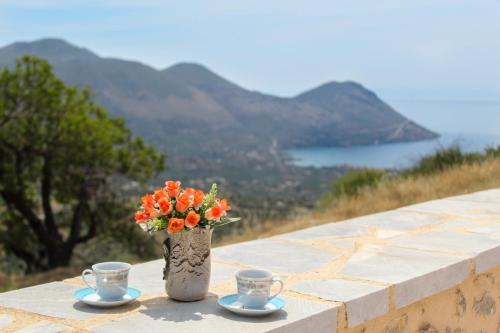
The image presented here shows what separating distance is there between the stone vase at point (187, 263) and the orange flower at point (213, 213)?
48 millimetres

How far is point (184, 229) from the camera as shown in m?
1.97

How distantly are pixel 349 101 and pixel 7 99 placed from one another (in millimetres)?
29447

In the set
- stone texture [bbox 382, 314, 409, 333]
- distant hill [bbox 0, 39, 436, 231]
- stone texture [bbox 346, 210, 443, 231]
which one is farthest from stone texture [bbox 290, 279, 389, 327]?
distant hill [bbox 0, 39, 436, 231]

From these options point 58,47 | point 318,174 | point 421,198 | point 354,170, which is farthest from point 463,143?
point 58,47

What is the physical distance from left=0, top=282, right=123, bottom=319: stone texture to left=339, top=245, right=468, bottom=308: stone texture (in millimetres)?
981

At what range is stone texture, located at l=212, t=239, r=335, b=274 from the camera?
2559 millimetres

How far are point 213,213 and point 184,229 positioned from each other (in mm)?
107

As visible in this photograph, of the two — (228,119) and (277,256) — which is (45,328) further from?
(228,119)

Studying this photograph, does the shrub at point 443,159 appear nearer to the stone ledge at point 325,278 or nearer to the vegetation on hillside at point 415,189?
the vegetation on hillside at point 415,189

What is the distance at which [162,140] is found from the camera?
36.8m

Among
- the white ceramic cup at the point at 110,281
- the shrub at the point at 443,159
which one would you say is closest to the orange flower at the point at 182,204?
the white ceramic cup at the point at 110,281

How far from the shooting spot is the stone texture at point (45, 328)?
5.74 ft

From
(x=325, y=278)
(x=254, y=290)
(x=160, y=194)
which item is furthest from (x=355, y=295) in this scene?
(x=160, y=194)

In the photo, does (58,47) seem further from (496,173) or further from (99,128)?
(496,173)
